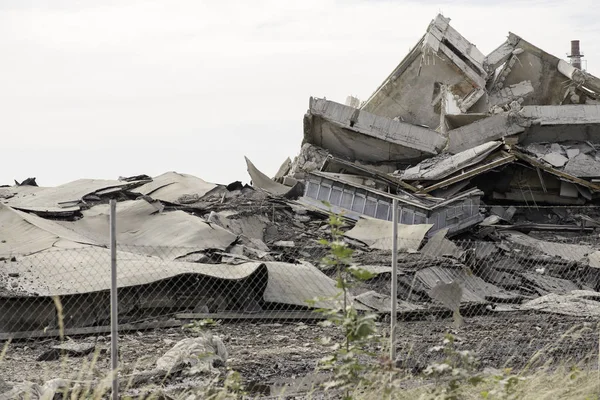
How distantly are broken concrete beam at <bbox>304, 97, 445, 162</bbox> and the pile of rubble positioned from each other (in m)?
0.04

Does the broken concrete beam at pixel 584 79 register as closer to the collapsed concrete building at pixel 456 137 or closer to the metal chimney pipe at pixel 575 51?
the collapsed concrete building at pixel 456 137

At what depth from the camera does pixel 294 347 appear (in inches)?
382

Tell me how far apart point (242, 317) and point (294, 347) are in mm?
1274

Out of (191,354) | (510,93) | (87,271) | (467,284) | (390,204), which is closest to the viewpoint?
(191,354)

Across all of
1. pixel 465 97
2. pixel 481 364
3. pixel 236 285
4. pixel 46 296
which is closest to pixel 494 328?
pixel 481 364

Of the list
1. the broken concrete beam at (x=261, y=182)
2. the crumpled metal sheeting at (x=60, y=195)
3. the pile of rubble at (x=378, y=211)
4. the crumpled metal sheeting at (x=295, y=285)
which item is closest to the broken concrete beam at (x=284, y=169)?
the pile of rubble at (x=378, y=211)

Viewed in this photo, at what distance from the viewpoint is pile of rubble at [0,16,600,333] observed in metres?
10.8

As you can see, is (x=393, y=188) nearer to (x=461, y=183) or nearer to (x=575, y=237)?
(x=461, y=183)

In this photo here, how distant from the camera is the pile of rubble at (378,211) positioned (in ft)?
35.4

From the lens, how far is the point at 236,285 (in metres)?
10.9

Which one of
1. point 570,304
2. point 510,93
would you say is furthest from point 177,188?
point 510,93

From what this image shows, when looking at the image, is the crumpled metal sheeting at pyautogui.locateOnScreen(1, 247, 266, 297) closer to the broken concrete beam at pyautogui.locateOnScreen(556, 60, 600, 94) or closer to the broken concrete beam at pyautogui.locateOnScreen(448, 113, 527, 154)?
the broken concrete beam at pyautogui.locateOnScreen(448, 113, 527, 154)

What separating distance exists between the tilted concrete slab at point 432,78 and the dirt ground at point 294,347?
13.8 meters

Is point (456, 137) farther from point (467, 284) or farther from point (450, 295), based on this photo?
point (450, 295)
